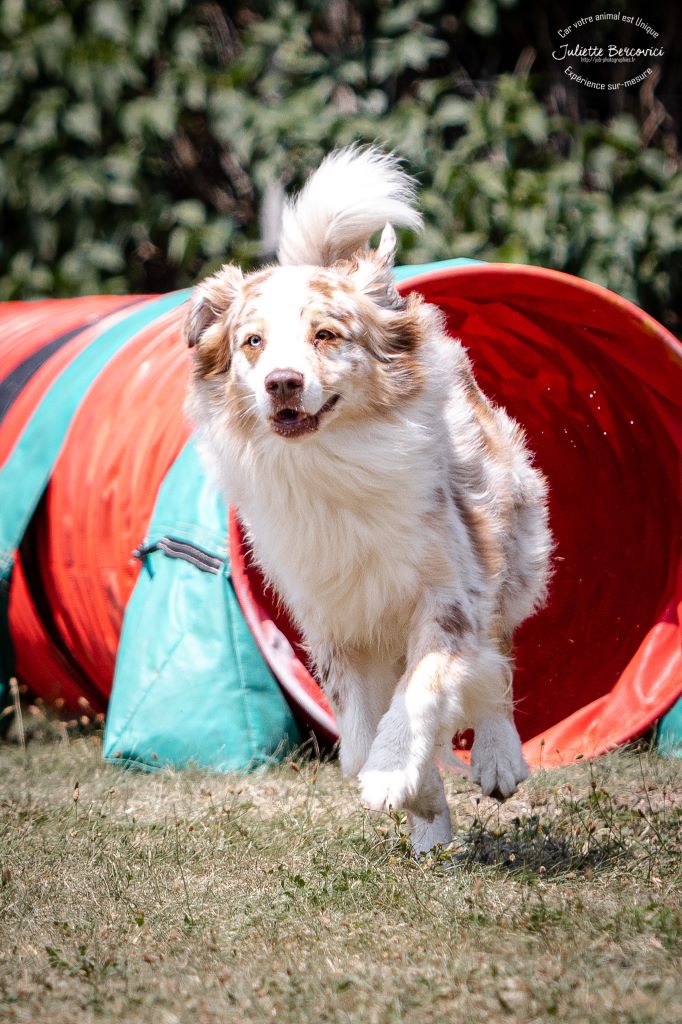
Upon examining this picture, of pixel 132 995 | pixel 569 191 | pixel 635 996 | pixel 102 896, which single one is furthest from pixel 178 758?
pixel 569 191

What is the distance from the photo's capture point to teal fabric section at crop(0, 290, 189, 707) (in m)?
5.61

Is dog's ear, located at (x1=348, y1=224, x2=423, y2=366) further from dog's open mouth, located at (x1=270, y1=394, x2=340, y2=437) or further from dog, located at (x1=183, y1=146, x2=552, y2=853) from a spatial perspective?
dog's open mouth, located at (x1=270, y1=394, x2=340, y2=437)

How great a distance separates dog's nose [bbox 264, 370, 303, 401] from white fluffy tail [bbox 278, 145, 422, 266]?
0.81 m

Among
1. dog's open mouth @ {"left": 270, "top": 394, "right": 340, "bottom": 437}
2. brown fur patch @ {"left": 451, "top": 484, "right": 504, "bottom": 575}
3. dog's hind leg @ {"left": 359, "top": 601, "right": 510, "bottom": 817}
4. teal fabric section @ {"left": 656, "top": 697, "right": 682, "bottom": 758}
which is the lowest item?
teal fabric section @ {"left": 656, "top": 697, "right": 682, "bottom": 758}

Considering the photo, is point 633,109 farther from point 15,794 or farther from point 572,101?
point 15,794

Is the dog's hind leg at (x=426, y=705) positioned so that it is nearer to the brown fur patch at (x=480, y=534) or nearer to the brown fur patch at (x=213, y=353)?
the brown fur patch at (x=480, y=534)

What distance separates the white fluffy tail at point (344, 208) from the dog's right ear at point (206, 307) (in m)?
0.30

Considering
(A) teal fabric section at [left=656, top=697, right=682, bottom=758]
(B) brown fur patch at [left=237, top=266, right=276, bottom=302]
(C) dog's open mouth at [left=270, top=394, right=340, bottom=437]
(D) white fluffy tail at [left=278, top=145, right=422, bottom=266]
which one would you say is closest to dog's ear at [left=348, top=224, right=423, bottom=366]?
(D) white fluffy tail at [left=278, top=145, right=422, bottom=266]

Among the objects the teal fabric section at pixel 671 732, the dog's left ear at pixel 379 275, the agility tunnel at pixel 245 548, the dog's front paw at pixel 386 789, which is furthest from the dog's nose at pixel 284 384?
the teal fabric section at pixel 671 732

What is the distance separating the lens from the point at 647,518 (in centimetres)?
564

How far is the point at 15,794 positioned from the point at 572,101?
629 centimetres

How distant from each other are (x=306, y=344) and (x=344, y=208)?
2.19ft

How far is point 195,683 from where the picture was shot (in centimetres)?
493

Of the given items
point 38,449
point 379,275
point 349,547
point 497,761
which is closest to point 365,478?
point 349,547
